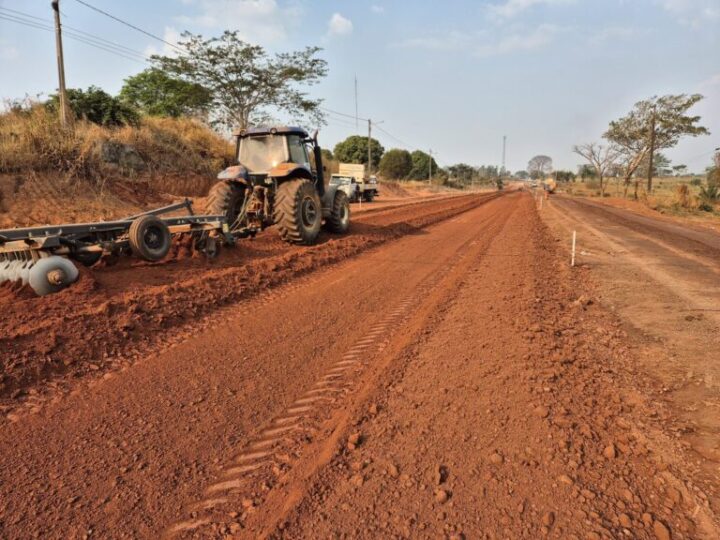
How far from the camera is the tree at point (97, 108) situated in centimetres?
1650

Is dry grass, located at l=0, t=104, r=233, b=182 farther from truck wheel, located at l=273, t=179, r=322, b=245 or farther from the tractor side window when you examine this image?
truck wheel, located at l=273, t=179, r=322, b=245

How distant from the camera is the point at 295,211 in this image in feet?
28.2

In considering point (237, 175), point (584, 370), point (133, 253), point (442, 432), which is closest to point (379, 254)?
Result: point (237, 175)

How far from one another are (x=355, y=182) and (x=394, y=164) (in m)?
42.8

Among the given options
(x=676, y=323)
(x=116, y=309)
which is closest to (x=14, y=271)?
(x=116, y=309)

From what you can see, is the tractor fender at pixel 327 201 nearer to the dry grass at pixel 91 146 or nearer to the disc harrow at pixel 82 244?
the disc harrow at pixel 82 244

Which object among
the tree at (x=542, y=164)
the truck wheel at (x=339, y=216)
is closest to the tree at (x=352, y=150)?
the truck wheel at (x=339, y=216)

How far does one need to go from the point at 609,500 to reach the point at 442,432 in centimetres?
97

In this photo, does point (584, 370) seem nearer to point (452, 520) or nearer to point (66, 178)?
point (452, 520)

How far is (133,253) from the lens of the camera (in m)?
6.52

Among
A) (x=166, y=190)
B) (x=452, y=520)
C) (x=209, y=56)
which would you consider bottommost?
(x=452, y=520)

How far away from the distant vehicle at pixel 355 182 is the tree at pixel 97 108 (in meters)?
12.7

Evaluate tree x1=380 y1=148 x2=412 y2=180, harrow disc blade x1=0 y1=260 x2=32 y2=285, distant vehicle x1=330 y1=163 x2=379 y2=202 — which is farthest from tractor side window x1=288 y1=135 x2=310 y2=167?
A: tree x1=380 y1=148 x2=412 y2=180

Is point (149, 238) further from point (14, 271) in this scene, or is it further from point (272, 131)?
point (272, 131)
